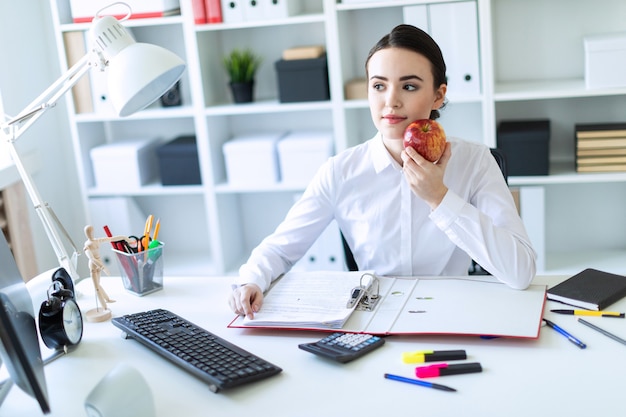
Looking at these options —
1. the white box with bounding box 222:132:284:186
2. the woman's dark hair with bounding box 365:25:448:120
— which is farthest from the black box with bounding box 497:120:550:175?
the woman's dark hair with bounding box 365:25:448:120

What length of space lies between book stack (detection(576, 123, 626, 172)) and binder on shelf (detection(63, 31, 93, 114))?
6.70 ft

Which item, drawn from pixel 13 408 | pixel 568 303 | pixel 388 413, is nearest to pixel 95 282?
pixel 13 408

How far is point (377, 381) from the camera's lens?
134 centimetres

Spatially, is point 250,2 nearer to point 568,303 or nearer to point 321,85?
point 321,85

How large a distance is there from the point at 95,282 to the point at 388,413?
0.81 meters

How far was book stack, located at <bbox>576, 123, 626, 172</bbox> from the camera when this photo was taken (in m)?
2.95

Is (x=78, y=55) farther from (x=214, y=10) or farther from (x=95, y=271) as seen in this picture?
(x=95, y=271)

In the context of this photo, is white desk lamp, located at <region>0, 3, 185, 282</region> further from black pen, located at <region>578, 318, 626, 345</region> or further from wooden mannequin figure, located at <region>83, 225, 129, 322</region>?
black pen, located at <region>578, 318, 626, 345</region>

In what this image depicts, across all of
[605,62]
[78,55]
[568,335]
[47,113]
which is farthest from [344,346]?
[47,113]

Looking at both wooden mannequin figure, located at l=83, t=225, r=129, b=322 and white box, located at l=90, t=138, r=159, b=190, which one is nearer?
wooden mannequin figure, located at l=83, t=225, r=129, b=322

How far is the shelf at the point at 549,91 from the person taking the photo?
2883 millimetres

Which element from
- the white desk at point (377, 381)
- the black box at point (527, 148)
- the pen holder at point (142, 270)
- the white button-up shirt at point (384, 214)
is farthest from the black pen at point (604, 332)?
the black box at point (527, 148)

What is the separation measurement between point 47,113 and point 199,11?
0.94 meters

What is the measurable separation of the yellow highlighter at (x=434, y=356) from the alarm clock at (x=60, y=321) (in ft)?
2.22
